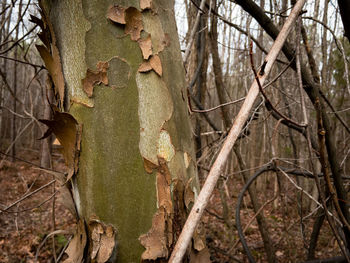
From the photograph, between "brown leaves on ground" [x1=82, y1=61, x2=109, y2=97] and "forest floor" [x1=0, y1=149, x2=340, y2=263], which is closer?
"brown leaves on ground" [x1=82, y1=61, x2=109, y2=97]

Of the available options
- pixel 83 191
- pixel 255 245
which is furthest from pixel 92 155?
pixel 255 245

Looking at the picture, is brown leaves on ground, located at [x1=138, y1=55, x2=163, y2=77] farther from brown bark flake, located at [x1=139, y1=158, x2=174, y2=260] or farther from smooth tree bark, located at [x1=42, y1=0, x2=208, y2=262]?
brown bark flake, located at [x1=139, y1=158, x2=174, y2=260]

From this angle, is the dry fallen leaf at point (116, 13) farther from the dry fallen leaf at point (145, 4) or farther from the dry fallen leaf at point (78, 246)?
the dry fallen leaf at point (78, 246)

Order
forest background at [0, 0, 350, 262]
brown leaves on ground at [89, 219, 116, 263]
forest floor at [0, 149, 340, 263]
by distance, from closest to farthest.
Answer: brown leaves on ground at [89, 219, 116, 263] → forest background at [0, 0, 350, 262] → forest floor at [0, 149, 340, 263]

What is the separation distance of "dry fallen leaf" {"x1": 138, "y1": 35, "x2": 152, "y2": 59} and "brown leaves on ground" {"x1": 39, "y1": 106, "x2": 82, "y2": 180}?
22 cm

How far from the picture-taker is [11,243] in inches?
163

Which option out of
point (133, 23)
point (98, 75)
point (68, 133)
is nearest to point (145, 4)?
point (133, 23)

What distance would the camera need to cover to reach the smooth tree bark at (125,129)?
565mm

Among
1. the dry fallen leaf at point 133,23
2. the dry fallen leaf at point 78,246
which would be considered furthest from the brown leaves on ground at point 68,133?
the dry fallen leaf at point 133,23

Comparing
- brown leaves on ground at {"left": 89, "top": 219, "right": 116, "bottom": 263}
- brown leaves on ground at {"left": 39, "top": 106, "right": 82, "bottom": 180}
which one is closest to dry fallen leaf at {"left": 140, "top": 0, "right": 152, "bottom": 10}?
brown leaves on ground at {"left": 39, "top": 106, "right": 82, "bottom": 180}

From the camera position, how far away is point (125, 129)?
A: 0.58 m

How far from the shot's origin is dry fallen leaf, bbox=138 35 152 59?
0.60 meters

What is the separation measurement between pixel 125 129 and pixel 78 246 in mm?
287

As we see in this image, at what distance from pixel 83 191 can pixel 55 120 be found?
17 cm
